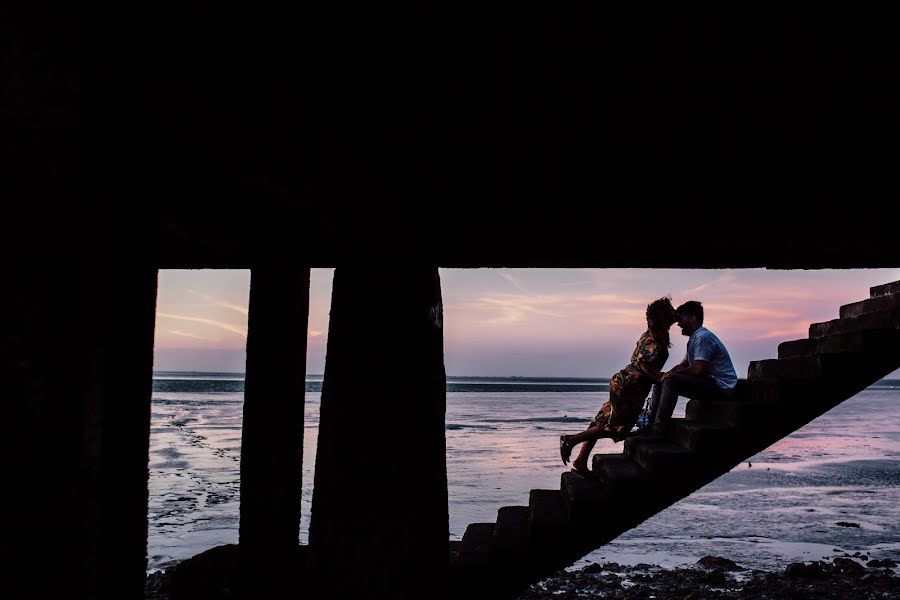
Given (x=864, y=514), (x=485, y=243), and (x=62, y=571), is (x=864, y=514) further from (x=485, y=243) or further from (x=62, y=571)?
(x=62, y=571)

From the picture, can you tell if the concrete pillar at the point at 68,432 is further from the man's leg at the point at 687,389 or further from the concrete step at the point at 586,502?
the man's leg at the point at 687,389

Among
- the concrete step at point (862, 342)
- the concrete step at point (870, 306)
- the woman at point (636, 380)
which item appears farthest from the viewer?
the concrete step at point (870, 306)

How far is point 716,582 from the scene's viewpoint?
8.44 meters

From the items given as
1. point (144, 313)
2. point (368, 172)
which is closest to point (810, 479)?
point (368, 172)

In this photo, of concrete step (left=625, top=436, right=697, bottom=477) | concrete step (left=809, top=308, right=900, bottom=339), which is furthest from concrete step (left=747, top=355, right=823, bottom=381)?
concrete step (left=625, top=436, right=697, bottom=477)

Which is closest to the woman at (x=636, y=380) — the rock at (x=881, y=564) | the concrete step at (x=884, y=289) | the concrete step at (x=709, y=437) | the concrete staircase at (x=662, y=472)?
the concrete staircase at (x=662, y=472)

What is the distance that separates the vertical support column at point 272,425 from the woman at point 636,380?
2.40 meters

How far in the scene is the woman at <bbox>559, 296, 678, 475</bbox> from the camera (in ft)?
20.7

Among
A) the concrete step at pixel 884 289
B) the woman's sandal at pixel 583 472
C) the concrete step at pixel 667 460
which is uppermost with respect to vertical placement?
the concrete step at pixel 884 289

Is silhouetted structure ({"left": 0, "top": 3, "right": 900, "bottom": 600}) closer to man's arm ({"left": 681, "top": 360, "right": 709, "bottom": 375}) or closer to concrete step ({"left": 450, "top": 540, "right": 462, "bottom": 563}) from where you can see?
concrete step ({"left": 450, "top": 540, "right": 462, "bottom": 563})

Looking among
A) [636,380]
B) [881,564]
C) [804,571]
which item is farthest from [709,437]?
[881,564]

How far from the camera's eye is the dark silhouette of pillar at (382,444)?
500 centimetres

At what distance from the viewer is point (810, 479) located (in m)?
16.9

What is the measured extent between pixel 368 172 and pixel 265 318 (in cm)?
308
